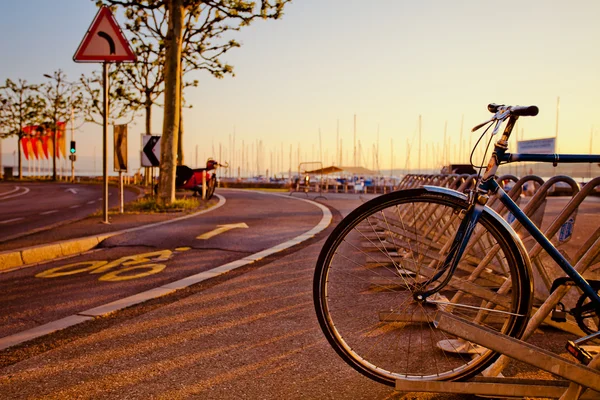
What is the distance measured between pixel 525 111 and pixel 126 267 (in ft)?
18.1

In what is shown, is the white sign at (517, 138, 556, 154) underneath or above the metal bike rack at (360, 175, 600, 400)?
above

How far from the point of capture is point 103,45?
10023 millimetres

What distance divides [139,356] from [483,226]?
86.4 inches

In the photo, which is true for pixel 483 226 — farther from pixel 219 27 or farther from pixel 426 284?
pixel 219 27

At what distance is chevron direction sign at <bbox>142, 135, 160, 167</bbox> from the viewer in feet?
54.8

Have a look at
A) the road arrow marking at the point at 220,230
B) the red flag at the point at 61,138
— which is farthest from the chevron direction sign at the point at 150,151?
the red flag at the point at 61,138

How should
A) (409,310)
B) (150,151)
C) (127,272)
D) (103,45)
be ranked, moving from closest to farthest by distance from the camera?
(409,310)
(127,272)
(103,45)
(150,151)

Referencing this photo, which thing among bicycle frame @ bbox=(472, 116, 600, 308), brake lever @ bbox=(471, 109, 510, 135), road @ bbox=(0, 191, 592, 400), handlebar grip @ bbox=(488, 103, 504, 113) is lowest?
road @ bbox=(0, 191, 592, 400)

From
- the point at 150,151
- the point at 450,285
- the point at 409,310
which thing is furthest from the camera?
the point at 150,151

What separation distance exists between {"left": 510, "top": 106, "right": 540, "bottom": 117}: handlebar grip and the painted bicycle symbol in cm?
474

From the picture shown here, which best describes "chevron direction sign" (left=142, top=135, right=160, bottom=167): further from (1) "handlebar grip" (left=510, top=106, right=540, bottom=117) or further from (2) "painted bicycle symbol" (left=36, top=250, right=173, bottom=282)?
(1) "handlebar grip" (left=510, top=106, right=540, bottom=117)

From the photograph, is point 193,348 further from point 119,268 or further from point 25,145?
point 25,145

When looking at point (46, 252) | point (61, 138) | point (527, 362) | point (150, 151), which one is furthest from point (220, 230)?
point (61, 138)

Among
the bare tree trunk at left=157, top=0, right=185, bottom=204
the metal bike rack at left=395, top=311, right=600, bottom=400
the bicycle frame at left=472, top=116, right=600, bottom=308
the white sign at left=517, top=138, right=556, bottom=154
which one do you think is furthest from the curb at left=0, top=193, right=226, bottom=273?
the white sign at left=517, top=138, right=556, bottom=154
